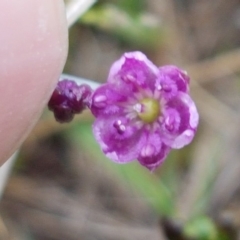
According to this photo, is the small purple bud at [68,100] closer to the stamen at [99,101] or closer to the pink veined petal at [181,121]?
the stamen at [99,101]

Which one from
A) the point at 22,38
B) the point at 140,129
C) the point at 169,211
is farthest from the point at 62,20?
the point at 169,211

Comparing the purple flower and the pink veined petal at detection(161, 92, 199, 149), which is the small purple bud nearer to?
the purple flower

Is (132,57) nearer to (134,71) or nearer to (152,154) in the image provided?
(134,71)

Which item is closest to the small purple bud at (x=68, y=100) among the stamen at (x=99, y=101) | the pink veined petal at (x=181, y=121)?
the stamen at (x=99, y=101)

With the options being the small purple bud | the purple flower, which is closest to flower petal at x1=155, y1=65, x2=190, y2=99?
the purple flower

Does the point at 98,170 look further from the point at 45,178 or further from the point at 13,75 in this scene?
the point at 13,75

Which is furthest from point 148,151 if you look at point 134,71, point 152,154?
point 134,71
